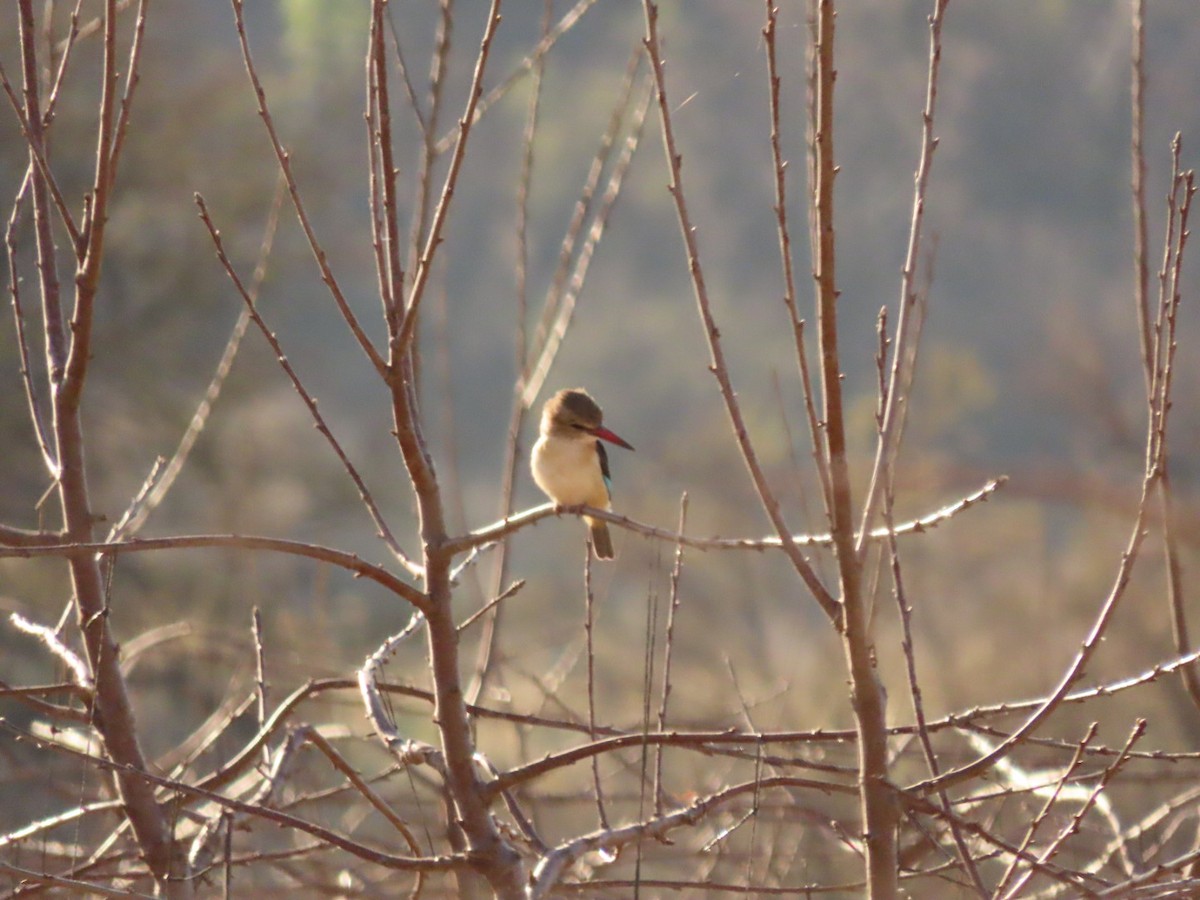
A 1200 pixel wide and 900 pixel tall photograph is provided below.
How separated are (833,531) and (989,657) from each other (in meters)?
13.3

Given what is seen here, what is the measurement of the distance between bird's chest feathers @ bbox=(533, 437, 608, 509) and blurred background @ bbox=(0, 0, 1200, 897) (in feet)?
1.74

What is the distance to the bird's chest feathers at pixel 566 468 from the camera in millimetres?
4164

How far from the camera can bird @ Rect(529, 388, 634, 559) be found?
417 cm

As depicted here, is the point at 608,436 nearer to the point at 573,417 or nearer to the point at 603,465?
the point at 573,417

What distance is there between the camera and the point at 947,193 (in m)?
21.8

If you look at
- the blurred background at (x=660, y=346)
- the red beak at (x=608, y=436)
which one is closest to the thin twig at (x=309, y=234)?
the blurred background at (x=660, y=346)

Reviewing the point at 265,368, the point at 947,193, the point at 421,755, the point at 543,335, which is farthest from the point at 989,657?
the point at 421,755

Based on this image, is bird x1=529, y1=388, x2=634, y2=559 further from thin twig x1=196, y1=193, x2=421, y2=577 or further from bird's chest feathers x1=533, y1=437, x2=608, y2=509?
thin twig x1=196, y1=193, x2=421, y2=577

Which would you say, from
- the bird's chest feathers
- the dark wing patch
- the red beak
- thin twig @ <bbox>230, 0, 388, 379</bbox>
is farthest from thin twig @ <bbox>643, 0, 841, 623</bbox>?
the dark wing patch

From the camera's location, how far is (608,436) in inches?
153

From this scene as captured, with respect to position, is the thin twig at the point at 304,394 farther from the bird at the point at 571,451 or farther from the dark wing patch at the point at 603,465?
the dark wing patch at the point at 603,465

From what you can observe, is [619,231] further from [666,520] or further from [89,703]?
[89,703]

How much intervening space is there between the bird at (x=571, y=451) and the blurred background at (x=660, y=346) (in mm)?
539

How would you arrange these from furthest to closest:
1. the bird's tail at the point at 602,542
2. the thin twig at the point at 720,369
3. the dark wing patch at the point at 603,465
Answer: the bird's tail at the point at 602,542
the dark wing patch at the point at 603,465
the thin twig at the point at 720,369
